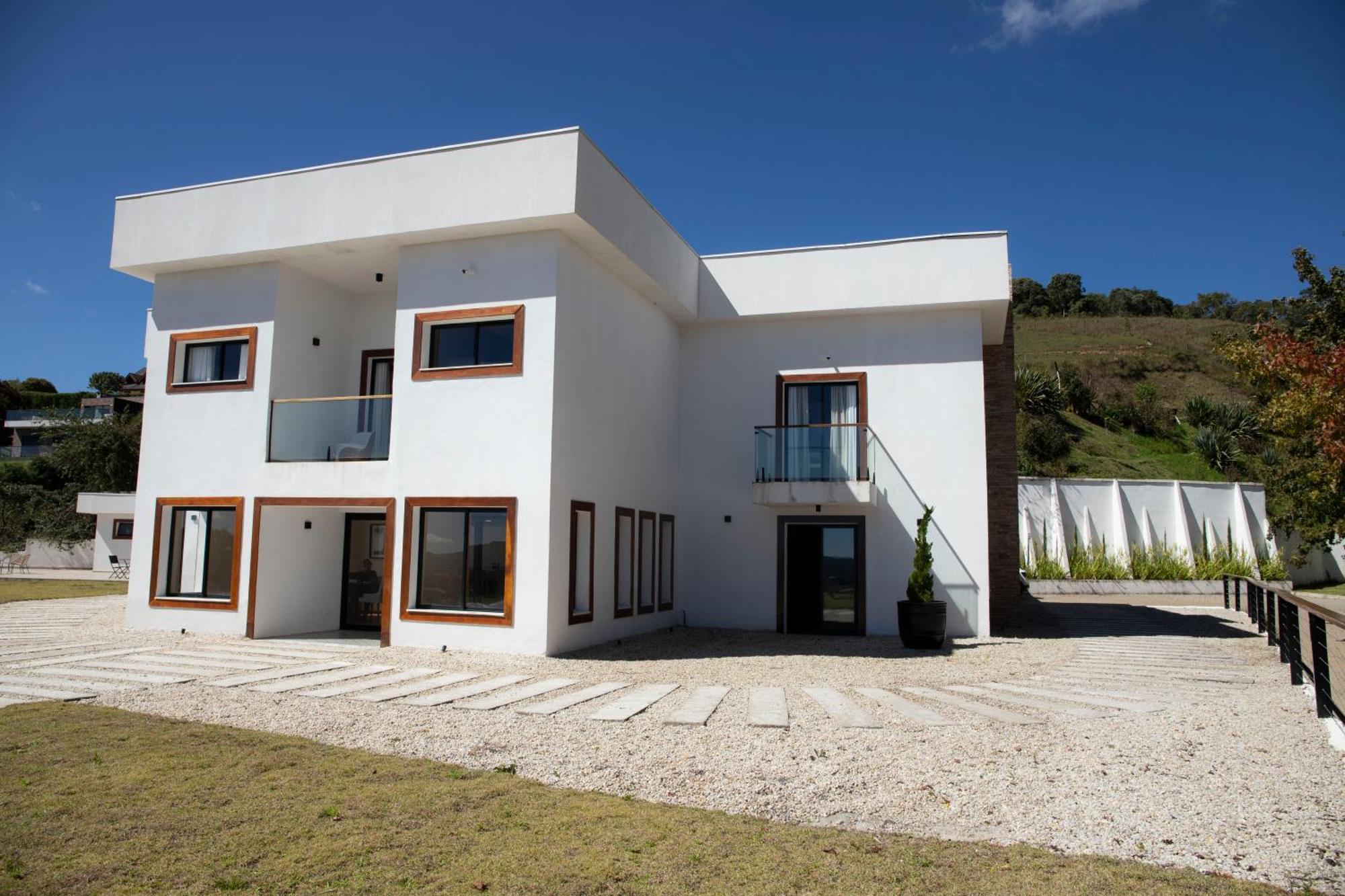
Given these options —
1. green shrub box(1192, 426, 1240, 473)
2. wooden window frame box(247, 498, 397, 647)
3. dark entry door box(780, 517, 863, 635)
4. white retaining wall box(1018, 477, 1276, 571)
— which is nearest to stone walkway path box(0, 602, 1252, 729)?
wooden window frame box(247, 498, 397, 647)

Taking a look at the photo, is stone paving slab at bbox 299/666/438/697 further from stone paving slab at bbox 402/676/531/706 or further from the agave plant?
the agave plant

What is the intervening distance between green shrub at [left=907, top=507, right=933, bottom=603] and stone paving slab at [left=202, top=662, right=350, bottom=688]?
797cm

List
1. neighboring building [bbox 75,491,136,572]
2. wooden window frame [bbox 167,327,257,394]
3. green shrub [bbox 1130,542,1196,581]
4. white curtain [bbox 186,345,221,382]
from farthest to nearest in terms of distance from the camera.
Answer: neighboring building [bbox 75,491,136,572], green shrub [bbox 1130,542,1196,581], white curtain [bbox 186,345,221,382], wooden window frame [bbox 167,327,257,394]

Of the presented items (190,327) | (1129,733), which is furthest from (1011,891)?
(190,327)

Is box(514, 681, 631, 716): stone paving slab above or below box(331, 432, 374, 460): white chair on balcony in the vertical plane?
below

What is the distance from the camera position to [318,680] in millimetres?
8859

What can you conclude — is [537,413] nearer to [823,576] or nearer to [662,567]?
[662,567]

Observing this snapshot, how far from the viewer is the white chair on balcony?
1254 cm

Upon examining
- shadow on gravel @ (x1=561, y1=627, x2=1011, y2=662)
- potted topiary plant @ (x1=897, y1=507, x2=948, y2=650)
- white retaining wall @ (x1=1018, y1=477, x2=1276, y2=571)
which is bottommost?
shadow on gravel @ (x1=561, y1=627, x2=1011, y2=662)

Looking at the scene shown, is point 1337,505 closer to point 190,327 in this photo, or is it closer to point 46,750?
point 46,750

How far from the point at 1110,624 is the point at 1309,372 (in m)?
6.29

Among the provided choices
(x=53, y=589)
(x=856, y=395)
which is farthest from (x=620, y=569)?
(x=53, y=589)

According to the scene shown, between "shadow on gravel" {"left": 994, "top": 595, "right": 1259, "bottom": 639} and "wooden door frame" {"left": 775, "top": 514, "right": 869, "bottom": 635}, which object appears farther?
"wooden door frame" {"left": 775, "top": 514, "right": 869, "bottom": 635}

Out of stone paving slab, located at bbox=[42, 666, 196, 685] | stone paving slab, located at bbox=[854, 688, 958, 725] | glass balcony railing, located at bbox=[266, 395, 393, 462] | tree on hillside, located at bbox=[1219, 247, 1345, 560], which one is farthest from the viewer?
glass balcony railing, located at bbox=[266, 395, 393, 462]
